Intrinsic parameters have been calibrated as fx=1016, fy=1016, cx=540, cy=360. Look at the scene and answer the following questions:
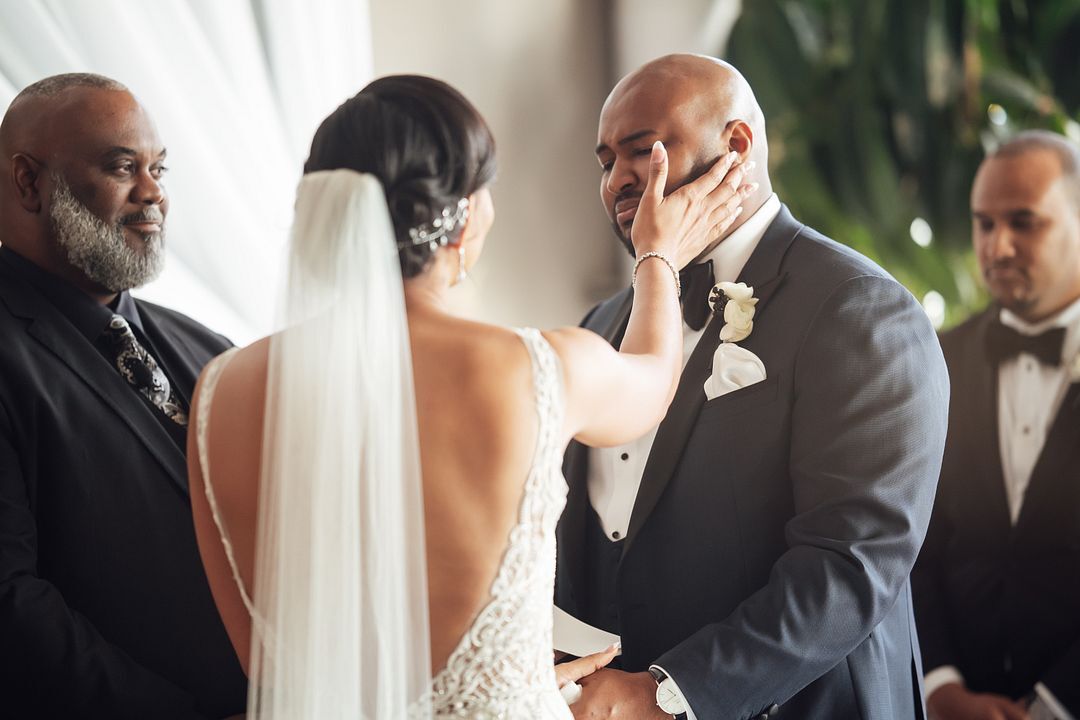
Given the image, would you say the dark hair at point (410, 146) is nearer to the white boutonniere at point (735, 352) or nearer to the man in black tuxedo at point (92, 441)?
the white boutonniere at point (735, 352)

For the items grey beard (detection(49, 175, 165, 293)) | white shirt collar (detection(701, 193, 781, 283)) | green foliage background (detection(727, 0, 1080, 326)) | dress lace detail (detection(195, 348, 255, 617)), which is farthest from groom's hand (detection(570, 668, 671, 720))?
green foliage background (detection(727, 0, 1080, 326))

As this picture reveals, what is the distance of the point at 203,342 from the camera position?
8.03ft

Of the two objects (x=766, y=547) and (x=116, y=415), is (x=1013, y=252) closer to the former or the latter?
(x=766, y=547)

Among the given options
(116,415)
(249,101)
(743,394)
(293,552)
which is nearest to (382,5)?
(249,101)

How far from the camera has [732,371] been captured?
1.93m

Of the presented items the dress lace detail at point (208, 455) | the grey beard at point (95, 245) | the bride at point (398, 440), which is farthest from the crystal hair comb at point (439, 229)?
the grey beard at point (95, 245)

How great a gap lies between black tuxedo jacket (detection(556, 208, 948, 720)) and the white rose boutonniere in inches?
1.0

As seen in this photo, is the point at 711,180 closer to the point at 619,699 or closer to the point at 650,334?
the point at 650,334

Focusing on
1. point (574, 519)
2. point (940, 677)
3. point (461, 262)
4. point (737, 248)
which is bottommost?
point (940, 677)

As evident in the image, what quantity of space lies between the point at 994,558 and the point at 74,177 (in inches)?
100

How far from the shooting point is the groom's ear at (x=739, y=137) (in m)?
2.08

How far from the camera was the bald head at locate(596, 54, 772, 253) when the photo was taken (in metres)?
2.06

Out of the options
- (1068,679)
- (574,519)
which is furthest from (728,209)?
(1068,679)

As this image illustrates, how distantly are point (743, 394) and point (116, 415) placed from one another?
125cm
